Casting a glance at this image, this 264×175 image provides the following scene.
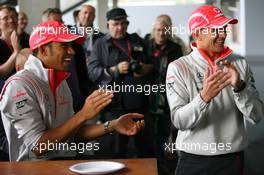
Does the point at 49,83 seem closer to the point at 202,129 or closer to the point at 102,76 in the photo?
the point at 202,129

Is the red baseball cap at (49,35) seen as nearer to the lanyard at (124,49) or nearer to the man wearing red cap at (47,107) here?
the man wearing red cap at (47,107)

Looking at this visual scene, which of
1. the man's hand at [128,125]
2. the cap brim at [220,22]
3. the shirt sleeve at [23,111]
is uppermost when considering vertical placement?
the cap brim at [220,22]

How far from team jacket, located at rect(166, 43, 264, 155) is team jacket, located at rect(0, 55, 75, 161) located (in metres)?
0.51

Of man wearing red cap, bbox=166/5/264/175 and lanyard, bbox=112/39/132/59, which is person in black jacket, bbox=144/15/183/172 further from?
man wearing red cap, bbox=166/5/264/175

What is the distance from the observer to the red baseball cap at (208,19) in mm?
2182

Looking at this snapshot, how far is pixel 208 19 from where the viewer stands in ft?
A: 7.22

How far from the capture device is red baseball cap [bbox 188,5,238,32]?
218 centimetres

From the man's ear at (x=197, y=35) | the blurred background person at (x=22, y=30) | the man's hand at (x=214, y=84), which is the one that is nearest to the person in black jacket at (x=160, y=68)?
the blurred background person at (x=22, y=30)

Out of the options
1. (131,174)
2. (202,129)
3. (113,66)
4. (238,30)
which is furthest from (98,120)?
(131,174)

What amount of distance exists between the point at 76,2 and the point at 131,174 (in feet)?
9.72

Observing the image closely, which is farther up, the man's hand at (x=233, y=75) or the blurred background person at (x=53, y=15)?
the blurred background person at (x=53, y=15)

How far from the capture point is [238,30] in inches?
180

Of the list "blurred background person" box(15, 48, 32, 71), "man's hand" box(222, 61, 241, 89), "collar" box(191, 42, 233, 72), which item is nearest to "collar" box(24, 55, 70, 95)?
"blurred background person" box(15, 48, 32, 71)

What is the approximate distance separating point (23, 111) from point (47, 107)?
0.39ft
